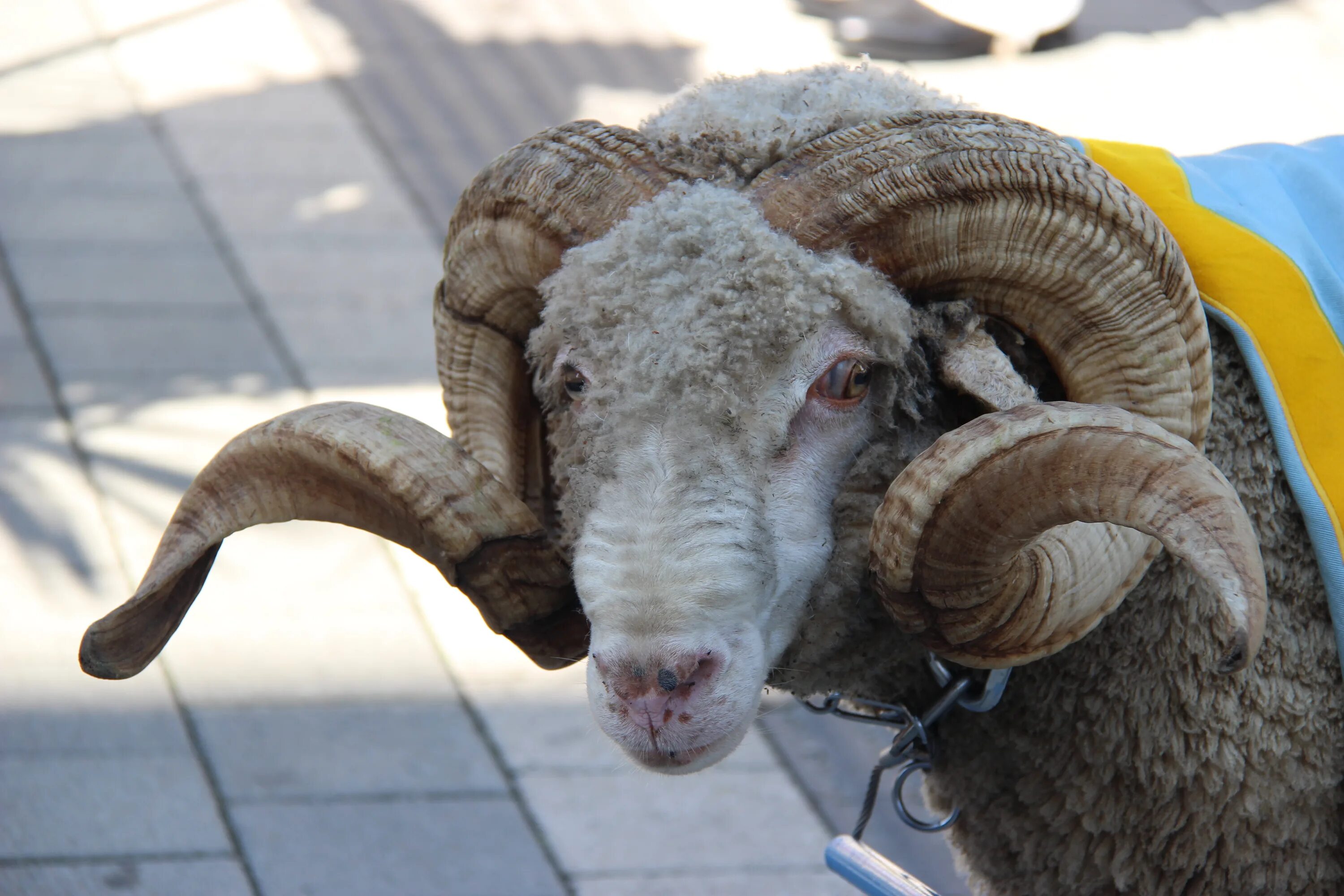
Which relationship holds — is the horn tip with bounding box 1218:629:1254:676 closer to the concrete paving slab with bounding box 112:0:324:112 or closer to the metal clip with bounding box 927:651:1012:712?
the metal clip with bounding box 927:651:1012:712

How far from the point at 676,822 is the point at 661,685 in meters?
2.28

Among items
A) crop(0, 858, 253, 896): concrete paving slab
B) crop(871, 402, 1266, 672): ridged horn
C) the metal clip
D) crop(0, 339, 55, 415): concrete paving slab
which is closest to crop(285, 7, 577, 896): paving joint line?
crop(0, 858, 253, 896): concrete paving slab

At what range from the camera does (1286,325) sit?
2014 mm

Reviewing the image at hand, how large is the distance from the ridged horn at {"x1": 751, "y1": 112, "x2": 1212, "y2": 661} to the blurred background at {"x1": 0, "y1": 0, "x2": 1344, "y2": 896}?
3.37 ft

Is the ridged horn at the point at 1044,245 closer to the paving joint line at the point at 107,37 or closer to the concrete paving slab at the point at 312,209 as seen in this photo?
the concrete paving slab at the point at 312,209

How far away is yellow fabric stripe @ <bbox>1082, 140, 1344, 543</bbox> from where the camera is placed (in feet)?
6.54

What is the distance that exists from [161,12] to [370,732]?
6480 millimetres

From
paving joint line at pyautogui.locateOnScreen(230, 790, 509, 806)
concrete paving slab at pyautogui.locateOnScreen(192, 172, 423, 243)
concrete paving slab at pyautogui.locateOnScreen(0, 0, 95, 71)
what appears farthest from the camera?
concrete paving slab at pyautogui.locateOnScreen(0, 0, 95, 71)

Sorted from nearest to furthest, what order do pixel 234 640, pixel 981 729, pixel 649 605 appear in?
1. pixel 649 605
2. pixel 981 729
3. pixel 234 640

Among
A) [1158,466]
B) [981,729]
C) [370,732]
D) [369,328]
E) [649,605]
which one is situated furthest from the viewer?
[369,328]

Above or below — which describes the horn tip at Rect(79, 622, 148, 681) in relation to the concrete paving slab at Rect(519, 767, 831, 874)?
above

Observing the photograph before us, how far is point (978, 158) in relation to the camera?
70.6 inches

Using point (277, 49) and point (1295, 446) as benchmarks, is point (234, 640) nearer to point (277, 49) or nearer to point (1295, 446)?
point (1295, 446)

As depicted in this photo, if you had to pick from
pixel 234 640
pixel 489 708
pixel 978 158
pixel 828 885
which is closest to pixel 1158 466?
pixel 978 158
